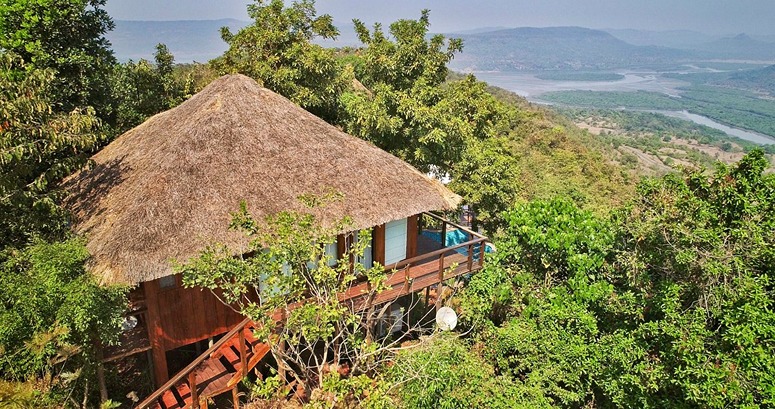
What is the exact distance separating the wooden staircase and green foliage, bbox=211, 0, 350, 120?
8244 mm

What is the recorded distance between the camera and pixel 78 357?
7.64m

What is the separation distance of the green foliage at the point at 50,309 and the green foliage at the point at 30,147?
33.4 inches

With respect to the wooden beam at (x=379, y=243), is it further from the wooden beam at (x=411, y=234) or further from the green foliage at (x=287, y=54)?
the green foliage at (x=287, y=54)

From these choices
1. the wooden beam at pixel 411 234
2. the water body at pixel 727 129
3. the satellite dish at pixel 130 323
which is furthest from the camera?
the water body at pixel 727 129

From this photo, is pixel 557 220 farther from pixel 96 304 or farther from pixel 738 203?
pixel 96 304

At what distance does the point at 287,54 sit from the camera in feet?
48.8

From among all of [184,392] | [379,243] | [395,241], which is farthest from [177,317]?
[395,241]

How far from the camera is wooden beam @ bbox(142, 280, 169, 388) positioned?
8.73 m

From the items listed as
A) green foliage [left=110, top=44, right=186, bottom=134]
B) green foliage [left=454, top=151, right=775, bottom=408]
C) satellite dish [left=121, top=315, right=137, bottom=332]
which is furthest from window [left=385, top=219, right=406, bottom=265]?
green foliage [left=110, top=44, right=186, bottom=134]

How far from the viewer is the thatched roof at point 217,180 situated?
8305mm

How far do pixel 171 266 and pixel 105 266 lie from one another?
38.8 inches

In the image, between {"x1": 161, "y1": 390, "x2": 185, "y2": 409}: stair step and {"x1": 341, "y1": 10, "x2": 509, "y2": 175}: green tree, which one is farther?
{"x1": 341, "y1": 10, "x2": 509, "y2": 175}: green tree

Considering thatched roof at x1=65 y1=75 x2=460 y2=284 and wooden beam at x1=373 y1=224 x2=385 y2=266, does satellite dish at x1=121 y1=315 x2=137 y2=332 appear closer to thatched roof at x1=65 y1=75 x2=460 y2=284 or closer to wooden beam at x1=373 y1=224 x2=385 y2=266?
thatched roof at x1=65 y1=75 x2=460 y2=284

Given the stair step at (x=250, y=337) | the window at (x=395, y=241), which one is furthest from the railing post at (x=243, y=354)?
the window at (x=395, y=241)
